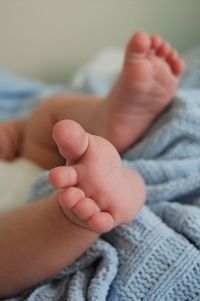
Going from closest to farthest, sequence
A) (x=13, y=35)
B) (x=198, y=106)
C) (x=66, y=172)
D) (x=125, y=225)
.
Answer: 1. (x=66, y=172)
2. (x=125, y=225)
3. (x=198, y=106)
4. (x=13, y=35)

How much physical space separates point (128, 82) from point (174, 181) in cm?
15

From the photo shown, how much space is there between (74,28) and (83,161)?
0.85 meters

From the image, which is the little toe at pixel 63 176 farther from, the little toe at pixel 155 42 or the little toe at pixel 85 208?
the little toe at pixel 155 42

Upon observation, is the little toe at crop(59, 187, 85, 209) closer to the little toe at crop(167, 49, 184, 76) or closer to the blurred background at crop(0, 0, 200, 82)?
the little toe at crop(167, 49, 184, 76)

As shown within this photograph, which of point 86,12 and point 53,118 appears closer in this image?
point 53,118

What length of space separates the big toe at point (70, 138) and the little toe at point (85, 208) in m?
0.05

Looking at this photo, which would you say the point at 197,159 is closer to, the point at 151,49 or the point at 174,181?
the point at 174,181

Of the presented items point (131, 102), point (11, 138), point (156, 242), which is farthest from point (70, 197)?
point (11, 138)

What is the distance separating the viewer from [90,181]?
A: 42 centimetres

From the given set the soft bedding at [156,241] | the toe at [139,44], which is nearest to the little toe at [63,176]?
the soft bedding at [156,241]

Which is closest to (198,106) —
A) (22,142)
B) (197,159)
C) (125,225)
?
(197,159)

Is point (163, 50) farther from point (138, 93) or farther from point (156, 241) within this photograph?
point (156, 241)

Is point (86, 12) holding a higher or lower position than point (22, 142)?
higher

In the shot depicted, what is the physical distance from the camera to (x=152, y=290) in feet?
1.58
